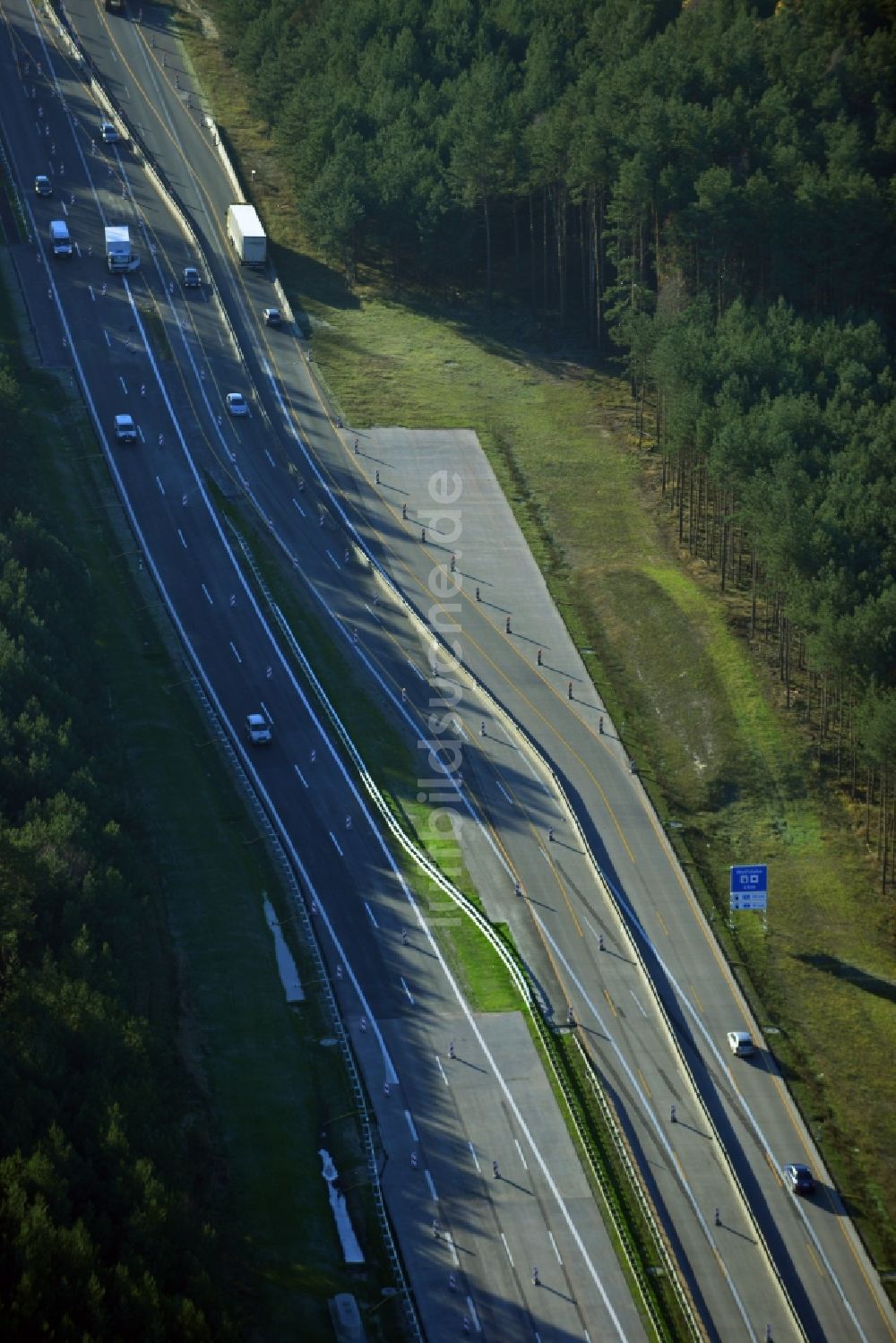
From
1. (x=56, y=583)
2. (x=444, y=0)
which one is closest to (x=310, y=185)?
(x=444, y=0)

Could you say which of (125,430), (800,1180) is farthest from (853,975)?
(125,430)

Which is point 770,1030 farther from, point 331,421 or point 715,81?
point 715,81

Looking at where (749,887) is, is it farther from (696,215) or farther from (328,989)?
(696,215)

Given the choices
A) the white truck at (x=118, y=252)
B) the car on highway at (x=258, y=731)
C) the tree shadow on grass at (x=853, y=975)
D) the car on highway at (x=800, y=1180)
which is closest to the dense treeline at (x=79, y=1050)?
the car on highway at (x=258, y=731)

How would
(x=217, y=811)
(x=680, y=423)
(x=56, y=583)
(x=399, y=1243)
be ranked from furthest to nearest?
(x=680, y=423) → (x=56, y=583) → (x=217, y=811) → (x=399, y=1243)

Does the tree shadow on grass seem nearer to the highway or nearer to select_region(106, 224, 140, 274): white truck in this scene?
the highway

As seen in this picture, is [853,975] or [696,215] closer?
[853,975]
